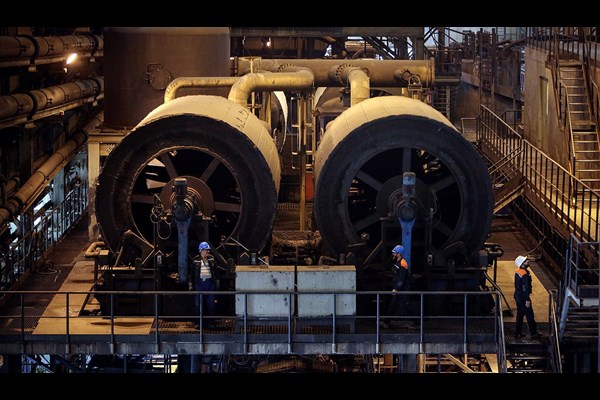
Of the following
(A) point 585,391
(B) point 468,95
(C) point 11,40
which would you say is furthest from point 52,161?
(B) point 468,95

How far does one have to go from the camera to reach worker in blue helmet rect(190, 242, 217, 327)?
2184cm

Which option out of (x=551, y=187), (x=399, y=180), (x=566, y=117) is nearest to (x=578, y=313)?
(x=399, y=180)

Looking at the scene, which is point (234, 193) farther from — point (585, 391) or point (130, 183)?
point (585, 391)

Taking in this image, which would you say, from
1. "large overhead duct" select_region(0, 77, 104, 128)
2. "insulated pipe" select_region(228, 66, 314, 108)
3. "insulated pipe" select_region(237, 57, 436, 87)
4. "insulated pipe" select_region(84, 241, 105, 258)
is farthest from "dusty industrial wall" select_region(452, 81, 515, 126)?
"insulated pipe" select_region(84, 241, 105, 258)

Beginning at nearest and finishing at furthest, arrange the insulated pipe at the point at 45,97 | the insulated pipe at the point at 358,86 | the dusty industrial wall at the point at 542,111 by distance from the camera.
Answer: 1. the insulated pipe at the point at 358,86
2. the insulated pipe at the point at 45,97
3. the dusty industrial wall at the point at 542,111

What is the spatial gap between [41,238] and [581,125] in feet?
40.3

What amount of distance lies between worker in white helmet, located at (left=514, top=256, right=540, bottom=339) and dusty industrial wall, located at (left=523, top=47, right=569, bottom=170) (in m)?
10.9

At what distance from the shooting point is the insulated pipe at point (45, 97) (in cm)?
2983

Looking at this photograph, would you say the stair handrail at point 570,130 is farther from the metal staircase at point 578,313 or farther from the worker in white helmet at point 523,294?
the worker in white helmet at point 523,294

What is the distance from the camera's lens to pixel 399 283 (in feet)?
71.4

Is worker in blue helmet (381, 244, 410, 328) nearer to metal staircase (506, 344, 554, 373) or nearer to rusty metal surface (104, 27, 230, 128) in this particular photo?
metal staircase (506, 344, 554, 373)

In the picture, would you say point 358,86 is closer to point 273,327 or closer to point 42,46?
point 273,327

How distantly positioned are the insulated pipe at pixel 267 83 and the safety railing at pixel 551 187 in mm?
5323

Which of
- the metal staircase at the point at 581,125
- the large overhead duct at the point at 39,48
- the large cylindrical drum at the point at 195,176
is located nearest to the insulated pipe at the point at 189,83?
the large overhead duct at the point at 39,48
